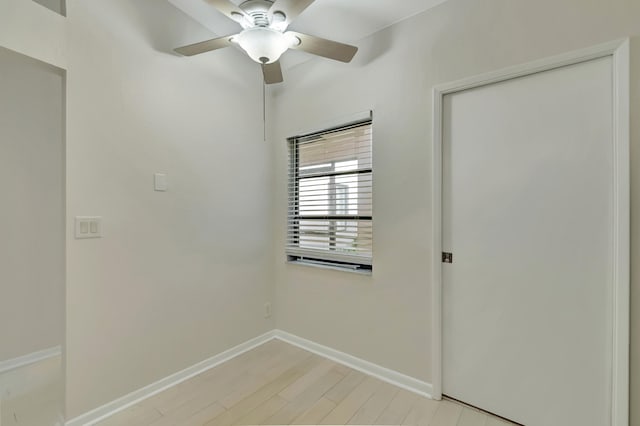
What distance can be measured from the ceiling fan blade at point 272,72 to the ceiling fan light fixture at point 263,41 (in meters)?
0.23

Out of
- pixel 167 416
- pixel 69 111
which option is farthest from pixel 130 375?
pixel 69 111

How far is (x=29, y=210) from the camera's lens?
230 cm

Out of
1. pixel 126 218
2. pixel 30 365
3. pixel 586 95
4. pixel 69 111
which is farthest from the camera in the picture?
pixel 30 365

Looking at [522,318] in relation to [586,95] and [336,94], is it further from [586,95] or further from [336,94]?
[336,94]

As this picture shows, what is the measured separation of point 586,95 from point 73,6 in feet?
9.03

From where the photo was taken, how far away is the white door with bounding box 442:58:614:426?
1439 millimetres

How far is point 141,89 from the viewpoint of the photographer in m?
1.88

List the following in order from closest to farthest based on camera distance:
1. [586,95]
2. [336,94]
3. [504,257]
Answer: [586,95] < [504,257] < [336,94]

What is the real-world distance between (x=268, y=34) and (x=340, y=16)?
0.73m

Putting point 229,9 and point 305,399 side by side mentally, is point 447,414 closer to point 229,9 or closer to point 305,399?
point 305,399

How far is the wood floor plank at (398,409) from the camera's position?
170 centimetres

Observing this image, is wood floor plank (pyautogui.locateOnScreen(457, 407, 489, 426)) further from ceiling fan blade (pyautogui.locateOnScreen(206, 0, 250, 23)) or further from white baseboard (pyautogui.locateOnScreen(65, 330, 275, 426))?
ceiling fan blade (pyautogui.locateOnScreen(206, 0, 250, 23))

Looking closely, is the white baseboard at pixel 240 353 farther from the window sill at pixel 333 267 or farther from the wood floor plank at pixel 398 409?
the window sill at pixel 333 267

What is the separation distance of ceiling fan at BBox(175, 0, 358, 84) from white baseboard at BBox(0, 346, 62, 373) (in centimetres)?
260
